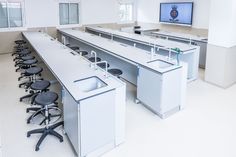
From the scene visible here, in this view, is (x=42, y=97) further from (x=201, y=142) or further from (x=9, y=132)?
(x=201, y=142)

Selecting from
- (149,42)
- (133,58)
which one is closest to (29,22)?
(149,42)

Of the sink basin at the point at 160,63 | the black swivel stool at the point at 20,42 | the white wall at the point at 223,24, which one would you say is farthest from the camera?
the black swivel stool at the point at 20,42

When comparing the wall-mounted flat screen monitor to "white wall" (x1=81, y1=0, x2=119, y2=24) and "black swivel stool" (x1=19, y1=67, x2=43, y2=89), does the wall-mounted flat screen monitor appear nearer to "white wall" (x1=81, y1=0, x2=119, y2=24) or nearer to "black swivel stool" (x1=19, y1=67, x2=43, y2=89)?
"white wall" (x1=81, y1=0, x2=119, y2=24)

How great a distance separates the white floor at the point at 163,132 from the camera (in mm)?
2561

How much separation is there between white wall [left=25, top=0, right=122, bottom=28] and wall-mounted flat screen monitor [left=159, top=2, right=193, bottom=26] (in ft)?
7.21

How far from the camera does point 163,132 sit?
2957 millimetres

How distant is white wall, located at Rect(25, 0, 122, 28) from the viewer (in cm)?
743

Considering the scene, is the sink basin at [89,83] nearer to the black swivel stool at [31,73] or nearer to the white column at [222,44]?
the black swivel stool at [31,73]

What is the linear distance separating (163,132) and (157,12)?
6.53 m

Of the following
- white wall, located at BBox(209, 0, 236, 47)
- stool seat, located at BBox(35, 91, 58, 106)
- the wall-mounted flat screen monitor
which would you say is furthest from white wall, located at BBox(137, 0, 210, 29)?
stool seat, located at BBox(35, 91, 58, 106)

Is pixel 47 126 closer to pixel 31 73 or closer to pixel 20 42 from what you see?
pixel 31 73

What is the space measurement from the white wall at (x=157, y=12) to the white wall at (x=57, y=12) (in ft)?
3.71


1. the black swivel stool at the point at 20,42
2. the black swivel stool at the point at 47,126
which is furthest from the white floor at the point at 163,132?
the black swivel stool at the point at 20,42

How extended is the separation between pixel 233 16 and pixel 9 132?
4.34 m
